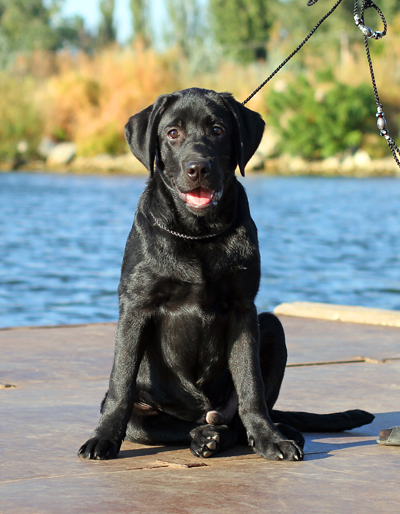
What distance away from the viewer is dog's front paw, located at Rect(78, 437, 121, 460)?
3.02 metres

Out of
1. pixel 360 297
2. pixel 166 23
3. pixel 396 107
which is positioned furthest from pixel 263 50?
pixel 360 297

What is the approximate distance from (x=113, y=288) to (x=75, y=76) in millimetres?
35462

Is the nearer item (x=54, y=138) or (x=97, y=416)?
(x=97, y=416)

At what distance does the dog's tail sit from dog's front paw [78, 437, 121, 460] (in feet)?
2.36

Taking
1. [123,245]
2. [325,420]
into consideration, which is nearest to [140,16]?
[123,245]

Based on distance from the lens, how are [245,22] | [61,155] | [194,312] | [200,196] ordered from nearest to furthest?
[194,312], [200,196], [61,155], [245,22]

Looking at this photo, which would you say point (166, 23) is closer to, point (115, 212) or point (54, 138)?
point (54, 138)

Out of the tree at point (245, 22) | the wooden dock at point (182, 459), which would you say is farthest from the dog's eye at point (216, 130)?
the tree at point (245, 22)

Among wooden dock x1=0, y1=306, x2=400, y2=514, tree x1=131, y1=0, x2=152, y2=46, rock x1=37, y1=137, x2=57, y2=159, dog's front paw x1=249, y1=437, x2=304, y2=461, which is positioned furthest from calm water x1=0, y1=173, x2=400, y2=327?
tree x1=131, y1=0, x2=152, y2=46

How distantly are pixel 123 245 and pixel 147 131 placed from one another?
12.9m

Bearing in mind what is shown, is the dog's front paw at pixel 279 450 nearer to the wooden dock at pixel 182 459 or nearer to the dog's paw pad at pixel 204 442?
the wooden dock at pixel 182 459

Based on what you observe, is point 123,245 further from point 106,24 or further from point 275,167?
point 106,24

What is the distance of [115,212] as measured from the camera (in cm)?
2194

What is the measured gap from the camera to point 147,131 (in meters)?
3.41
